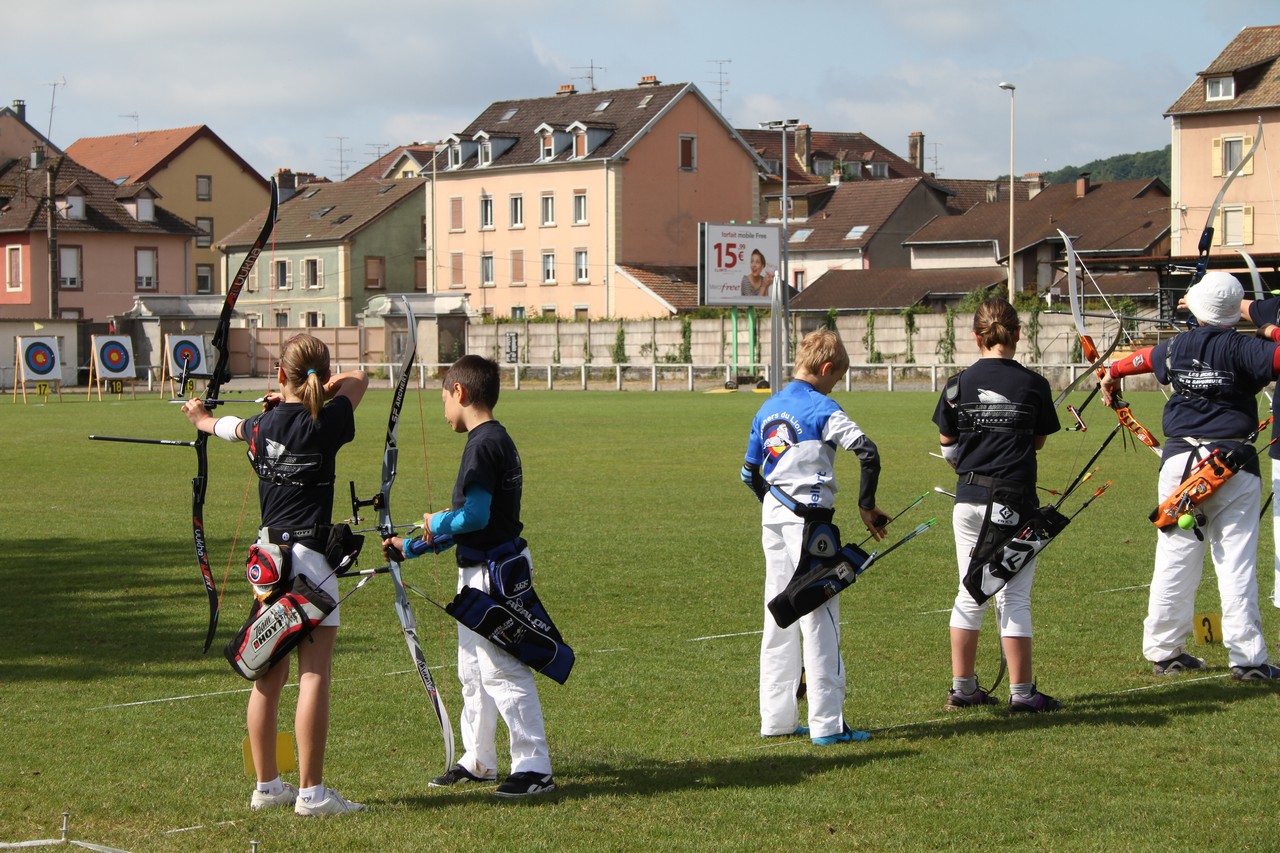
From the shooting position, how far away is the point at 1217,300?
7.68 metres

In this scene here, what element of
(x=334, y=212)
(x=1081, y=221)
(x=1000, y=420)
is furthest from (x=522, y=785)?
(x=334, y=212)

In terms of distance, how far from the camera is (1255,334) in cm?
794

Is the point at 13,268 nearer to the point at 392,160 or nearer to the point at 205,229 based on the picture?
the point at 205,229

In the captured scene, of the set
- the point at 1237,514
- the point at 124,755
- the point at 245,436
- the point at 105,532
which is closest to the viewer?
the point at 245,436

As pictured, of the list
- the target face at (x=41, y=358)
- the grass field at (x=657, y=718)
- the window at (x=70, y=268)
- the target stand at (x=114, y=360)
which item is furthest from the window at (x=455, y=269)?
the grass field at (x=657, y=718)

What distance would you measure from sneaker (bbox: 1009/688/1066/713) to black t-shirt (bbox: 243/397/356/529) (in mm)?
3360

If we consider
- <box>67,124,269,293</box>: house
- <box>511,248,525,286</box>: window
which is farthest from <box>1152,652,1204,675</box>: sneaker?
<box>67,124,269,293</box>: house

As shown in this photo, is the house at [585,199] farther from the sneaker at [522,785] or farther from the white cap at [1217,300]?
the sneaker at [522,785]

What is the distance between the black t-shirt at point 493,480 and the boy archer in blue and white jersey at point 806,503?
129 centimetres

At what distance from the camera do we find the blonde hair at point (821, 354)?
668 cm

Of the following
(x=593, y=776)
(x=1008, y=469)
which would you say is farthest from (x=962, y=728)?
(x=593, y=776)

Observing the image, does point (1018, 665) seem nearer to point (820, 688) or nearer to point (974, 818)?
point (820, 688)

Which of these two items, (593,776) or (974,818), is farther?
(593,776)

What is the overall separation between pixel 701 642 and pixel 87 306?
7300 centimetres
